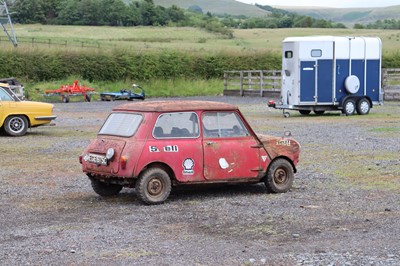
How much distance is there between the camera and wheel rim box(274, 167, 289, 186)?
13.0 metres

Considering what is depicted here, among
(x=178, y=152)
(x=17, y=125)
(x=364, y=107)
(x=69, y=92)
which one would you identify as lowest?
(x=69, y=92)

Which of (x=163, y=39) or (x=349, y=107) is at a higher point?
(x=163, y=39)

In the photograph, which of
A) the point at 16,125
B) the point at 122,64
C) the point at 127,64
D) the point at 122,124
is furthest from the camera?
the point at 127,64

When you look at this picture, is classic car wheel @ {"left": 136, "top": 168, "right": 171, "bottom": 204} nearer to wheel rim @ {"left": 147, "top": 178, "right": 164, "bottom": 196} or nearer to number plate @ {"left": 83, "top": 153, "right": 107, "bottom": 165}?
wheel rim @ {"left": 147, "top": 178, "right": 164, "bottom": 196}

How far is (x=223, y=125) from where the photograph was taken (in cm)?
1271

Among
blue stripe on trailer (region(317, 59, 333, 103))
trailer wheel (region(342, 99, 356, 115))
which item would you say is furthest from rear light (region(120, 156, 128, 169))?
trailer wheel (region(342, 99, 356, 115))

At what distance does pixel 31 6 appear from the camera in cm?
11550

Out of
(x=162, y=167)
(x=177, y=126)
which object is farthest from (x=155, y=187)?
(x=177, y=126)

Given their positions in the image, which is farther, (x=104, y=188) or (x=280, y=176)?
(x=280, y=176)

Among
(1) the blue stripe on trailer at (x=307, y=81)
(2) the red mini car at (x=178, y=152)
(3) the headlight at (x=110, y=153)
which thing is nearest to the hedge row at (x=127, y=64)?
(1) the blue stripe on trailer at (x=307, y=81)

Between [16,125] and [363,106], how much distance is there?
45.6ft

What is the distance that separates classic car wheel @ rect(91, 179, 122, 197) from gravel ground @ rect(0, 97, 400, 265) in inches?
5.9

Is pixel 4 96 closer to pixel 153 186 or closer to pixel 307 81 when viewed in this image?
pixel 307 81

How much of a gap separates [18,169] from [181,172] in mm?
5191
